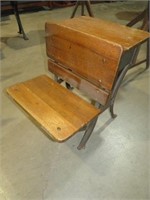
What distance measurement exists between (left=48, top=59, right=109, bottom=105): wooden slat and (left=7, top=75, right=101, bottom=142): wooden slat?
0.34 feet

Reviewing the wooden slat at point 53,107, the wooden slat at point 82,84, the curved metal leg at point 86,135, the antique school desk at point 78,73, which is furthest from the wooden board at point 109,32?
the curved metal leg at point 86,135

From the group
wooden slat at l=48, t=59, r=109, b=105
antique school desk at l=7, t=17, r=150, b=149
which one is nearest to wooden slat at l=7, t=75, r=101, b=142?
antique school desk at l=7, t=17, r=150, b=149

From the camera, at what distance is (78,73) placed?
4.66ft

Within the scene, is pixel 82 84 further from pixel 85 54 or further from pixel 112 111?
pixel 112 111

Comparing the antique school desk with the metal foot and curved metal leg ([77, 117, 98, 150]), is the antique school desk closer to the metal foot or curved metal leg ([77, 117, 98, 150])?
curved metal leg ([77, 117, 98, 150])

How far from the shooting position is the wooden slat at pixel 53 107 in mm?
1109

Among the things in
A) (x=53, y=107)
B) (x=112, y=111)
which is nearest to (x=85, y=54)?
(x=53, y=107)

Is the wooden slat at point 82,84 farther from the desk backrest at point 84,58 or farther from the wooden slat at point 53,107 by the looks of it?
the wooden slat at point 53,107

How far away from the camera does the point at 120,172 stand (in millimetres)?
1410

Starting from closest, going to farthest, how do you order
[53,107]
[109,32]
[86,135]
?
[53,107], [109,32], [86,135]

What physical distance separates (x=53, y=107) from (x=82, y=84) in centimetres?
30

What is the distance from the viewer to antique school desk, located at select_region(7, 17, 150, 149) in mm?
1153

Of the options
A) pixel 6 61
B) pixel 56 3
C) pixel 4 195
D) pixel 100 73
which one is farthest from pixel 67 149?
pixel 56 3

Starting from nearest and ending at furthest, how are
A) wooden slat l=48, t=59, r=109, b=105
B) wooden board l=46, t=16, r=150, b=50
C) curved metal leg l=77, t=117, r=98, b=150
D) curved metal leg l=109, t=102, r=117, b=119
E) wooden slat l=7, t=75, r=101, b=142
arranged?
wooden slat l=7, t=75, r=101, b=142 → wooden board l=46, t=16, r=150, b=50 → wooden slat l=48, t=59, r=109, b=105 → curved metal leg l=77, t=117, r=98, b=150 → curved metal leg l=109, t=102, r=117, b=119
